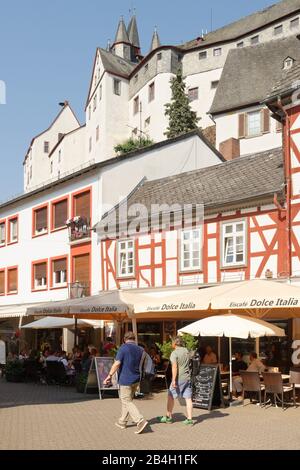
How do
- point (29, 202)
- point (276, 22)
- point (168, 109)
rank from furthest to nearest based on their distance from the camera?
1. point (276, 22)
2. point (168, 109)
3. point (29, 202)

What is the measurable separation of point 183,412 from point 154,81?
1870 inches

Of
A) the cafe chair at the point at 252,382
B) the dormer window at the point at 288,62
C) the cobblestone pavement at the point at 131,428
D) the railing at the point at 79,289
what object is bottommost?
the cobblestone pavement at the point at 131,428

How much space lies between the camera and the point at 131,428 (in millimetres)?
10531

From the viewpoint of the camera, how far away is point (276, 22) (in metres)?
56.8

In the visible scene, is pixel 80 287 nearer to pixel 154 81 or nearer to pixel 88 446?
pixel 88 446

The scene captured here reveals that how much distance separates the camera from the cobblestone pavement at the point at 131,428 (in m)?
9.12

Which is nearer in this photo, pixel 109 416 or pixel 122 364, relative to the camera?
pixel 122 364

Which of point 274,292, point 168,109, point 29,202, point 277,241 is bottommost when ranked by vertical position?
point 274,292

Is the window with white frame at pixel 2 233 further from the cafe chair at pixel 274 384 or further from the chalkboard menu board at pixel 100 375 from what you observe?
the cafe chair at pixel 274 384

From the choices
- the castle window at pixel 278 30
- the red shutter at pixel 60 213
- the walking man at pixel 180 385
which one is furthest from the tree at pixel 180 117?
the walking man at pixel 180 385

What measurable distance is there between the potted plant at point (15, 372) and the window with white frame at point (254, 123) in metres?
24.0

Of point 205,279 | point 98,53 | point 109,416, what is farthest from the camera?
point 98,53

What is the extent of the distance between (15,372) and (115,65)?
47.7 meters

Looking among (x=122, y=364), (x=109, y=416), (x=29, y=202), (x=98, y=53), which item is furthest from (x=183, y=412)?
(x=98, y=53)
